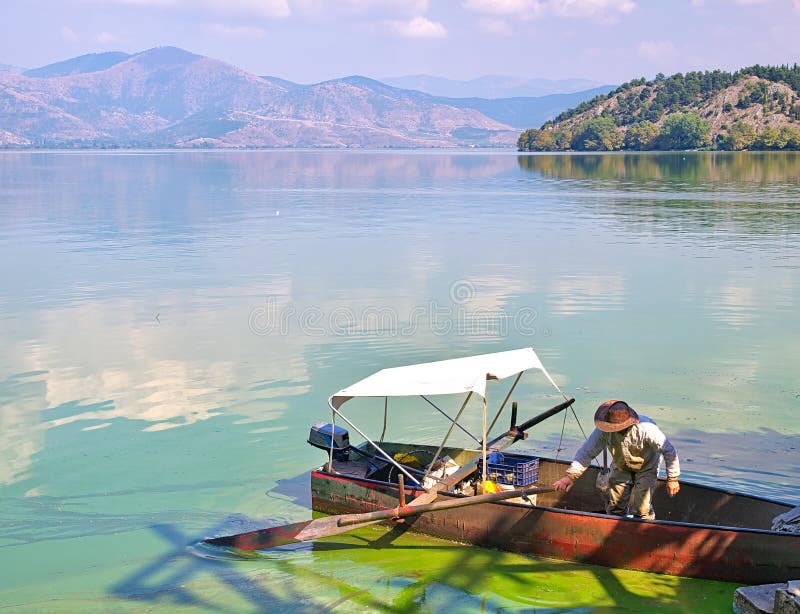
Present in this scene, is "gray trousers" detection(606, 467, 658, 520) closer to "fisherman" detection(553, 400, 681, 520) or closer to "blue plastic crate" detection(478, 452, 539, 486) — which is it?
"fisherman" detection(553, 400, 681, 520)

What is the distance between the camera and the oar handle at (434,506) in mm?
11758

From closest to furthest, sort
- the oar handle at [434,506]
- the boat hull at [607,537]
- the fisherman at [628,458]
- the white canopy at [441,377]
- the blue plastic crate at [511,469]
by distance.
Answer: the boat hull at [607,537] → the fisherman at [628,458] → the oar handle at [434,506] → the white canopy at [441,377] → the blue plastic crate at [511,469]

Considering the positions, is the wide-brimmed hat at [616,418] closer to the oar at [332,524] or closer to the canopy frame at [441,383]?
the oar at [332,524]

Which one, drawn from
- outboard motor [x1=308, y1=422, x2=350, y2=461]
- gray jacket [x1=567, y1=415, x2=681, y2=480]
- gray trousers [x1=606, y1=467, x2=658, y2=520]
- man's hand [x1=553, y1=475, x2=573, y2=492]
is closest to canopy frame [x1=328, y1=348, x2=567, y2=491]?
outboard motor [x1=308, y1=422, x2=350, y2=461]

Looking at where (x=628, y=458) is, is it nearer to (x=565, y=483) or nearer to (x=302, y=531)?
(x=565, y=483)

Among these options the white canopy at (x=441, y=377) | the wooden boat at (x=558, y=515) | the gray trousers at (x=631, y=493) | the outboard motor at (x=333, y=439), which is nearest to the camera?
the wooden boat at (x=558, y=515)

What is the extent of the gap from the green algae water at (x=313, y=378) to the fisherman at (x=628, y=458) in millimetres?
927

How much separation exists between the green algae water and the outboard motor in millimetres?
800

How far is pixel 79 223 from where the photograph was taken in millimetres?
52312

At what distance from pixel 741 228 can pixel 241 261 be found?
24.4 m

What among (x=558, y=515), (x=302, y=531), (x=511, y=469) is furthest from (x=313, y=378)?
(x=558, y=515)

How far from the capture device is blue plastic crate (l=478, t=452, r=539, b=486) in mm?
12939

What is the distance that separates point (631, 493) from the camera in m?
11.7

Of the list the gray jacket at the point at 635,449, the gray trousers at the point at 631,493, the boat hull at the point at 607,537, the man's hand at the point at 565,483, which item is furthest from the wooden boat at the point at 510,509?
the gray jacket at the point at 635,449
